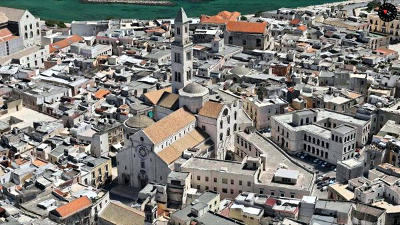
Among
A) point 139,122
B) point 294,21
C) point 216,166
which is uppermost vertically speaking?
point 294,21

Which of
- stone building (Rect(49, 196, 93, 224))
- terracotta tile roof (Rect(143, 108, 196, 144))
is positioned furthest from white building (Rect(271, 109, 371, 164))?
stone building (Rect(49, 196, 93, 224))

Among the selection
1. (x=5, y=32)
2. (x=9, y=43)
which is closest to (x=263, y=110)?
(x=9, y=43)

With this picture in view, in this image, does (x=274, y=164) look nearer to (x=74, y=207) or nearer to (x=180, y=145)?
(x=180, y=145)

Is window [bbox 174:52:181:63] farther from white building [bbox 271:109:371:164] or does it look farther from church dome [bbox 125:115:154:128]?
white building [bbox 271:109:371:164]

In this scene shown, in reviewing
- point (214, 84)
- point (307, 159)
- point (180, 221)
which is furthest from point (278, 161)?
point (214, 84)

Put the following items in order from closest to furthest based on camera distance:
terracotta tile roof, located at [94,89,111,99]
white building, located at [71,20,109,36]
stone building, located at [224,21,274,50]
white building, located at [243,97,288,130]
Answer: white building, located at [243,97,288,130] → terracotta tile roof, located at [94,89,111,99] → stone building, located at [224,21,274,50] → white building, located at [71,20,109,36]

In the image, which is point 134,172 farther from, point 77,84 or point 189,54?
point 77,84
